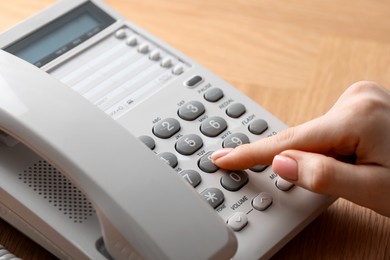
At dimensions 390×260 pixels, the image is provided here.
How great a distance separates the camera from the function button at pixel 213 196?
58 centimetres

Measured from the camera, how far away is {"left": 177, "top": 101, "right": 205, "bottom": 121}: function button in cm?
64

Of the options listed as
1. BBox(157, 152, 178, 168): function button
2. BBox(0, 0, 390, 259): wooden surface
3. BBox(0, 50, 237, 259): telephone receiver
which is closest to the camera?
BBox(0, 50, 237, 259): telephone receiver

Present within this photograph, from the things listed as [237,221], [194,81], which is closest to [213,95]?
[194,81]

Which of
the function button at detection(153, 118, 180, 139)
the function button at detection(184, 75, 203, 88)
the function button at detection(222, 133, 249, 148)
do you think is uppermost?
the function button at detection(184, 75, 203, 88)

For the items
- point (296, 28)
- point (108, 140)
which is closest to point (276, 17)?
point (296, 28)

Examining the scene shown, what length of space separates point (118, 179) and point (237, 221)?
11 cm

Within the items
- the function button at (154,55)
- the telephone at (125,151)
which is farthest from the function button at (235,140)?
the function button at (154,55)

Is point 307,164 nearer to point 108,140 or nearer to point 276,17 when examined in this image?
point 108,140

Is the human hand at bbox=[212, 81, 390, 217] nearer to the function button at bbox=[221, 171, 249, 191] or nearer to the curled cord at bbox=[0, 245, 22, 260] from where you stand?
the function button at bbox=[221, 171, 249, 191]

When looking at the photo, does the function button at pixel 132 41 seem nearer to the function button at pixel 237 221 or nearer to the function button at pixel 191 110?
the function button at pixel 191 110

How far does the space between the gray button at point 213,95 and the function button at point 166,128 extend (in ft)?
0.13

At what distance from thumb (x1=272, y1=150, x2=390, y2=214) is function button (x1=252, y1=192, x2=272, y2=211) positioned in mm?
19

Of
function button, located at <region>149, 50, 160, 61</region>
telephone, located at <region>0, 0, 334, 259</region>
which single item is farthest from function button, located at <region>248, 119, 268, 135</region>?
function button, located at <region>149, 50, 160, 61</region>

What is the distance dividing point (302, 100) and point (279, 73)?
0.04 meters
